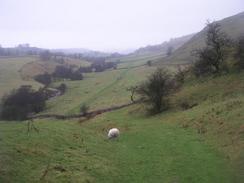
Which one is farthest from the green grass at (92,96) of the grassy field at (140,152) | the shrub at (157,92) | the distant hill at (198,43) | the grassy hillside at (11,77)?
the grassy field at (140,152)

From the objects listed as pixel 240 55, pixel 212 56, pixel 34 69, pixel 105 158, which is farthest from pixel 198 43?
pixel 105 158

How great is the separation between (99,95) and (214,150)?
268 ft

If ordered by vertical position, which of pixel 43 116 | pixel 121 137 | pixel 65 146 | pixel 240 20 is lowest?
pixel 43 116

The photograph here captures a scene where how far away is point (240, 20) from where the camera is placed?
644ft

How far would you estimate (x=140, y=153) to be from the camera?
109 ft

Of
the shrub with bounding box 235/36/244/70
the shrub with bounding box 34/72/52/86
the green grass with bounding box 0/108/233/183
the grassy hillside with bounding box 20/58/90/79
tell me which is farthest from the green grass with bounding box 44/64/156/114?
the green grass with bounding box 0/108/233/183

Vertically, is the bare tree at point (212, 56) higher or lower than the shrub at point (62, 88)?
higher

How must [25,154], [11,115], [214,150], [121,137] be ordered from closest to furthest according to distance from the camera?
[25,154] < [214,150] < [121,137] < [11,115]

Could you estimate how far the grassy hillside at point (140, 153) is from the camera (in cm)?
2409

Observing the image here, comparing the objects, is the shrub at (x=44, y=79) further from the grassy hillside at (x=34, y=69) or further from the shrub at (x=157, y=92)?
the shrub at (x=157, y=92)

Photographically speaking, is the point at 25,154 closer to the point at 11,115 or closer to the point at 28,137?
the point at 28,137

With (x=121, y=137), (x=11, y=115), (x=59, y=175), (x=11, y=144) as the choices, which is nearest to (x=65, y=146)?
(x=11, y=144)

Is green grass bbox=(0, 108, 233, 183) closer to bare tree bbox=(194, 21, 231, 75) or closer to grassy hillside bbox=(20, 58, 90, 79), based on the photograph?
bare tree bbox=(194, 21, 231, 75)

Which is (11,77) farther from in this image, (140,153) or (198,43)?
(140,153)
